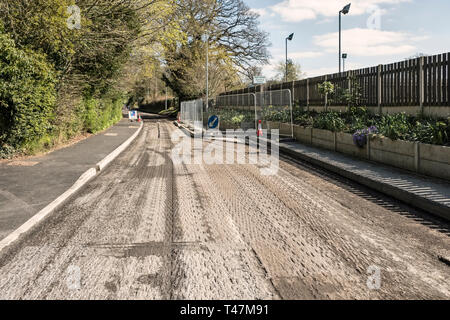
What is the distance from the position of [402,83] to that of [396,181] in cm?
526

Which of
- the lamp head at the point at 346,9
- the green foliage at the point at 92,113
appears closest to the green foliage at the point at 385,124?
the green foliage at the point at 92,113

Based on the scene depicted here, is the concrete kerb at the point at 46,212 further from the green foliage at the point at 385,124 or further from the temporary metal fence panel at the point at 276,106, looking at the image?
the temporary metal fence panel at the point at 276,106

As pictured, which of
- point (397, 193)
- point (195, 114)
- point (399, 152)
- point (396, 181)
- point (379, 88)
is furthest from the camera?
point (195, 114)

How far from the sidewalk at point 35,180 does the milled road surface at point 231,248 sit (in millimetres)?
494

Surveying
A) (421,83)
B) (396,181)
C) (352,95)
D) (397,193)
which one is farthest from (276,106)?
(397,193)

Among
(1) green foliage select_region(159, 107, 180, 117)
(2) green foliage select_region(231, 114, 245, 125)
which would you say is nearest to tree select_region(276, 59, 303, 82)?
(1) green foliage select_region(159, 107, 180, 117)

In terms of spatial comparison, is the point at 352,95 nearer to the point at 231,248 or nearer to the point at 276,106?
the point at 276,106

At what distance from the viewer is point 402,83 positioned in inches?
466

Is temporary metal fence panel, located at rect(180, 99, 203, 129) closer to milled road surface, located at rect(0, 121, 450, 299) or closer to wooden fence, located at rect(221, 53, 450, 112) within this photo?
wooden fence, located at rect(221, 53, 450, 112)

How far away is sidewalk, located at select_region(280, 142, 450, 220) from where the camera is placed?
20.9 feet

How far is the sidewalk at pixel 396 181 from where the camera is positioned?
20.9 feet

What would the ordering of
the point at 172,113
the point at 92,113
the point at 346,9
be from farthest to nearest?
the point at 172,113 < the point at 346,9 < the point at 92,113

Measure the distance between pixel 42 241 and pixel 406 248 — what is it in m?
4.43
